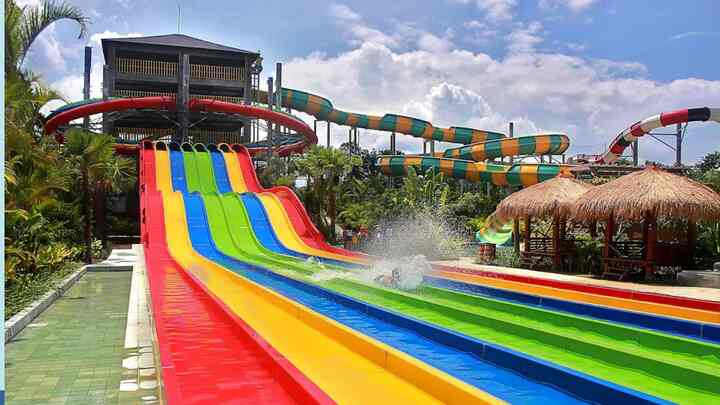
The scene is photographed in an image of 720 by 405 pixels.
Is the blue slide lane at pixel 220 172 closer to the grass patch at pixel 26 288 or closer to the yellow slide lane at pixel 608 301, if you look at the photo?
the grass patch at pixel 26 288

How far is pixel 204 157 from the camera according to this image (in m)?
25.4

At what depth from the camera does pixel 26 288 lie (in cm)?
1068

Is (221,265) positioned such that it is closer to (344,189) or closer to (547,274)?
(547,274)

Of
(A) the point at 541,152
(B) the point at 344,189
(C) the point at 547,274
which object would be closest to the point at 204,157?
(B) the point at 344,189

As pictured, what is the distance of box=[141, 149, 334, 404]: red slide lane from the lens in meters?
4.41

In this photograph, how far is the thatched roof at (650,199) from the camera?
40.8ft

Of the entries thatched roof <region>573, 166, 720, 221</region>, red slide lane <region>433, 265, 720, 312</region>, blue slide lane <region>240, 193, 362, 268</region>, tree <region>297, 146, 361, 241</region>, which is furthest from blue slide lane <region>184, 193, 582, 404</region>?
tree <region>297, 146, 361, 241</region>

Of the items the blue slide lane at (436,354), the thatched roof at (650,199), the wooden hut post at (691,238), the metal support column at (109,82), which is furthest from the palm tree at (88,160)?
the wooden hut post at (691,238)

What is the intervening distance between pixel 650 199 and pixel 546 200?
2845 mm

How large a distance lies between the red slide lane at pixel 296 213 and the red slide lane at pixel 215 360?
7.37 metres

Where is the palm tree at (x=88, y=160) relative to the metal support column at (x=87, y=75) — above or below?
below

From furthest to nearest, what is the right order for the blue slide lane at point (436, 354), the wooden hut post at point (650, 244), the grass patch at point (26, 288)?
the wooden hut post at point (650, 244), the grass patch at point (26, 288), the blue slide lane at point (436, 354)

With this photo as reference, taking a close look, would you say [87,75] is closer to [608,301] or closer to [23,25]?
[23,25]

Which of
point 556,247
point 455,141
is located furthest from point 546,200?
point 455,141
